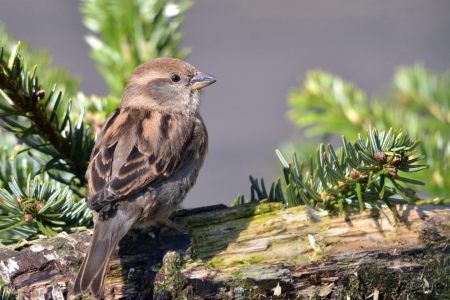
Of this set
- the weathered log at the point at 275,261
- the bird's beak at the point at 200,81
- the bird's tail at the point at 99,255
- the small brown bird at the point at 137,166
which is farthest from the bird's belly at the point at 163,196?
the bird's beak at the point at 200,81

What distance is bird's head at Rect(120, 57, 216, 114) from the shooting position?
3.22m

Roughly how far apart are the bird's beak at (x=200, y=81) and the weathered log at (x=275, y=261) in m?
1.61

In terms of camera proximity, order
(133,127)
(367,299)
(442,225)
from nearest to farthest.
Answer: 1. (367,299)
2. (442,225)
3. (133,127)

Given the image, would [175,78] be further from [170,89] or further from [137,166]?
[137,166]

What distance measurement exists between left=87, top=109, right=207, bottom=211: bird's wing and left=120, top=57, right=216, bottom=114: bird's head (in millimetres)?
265

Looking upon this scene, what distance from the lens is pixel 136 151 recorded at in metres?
2.58

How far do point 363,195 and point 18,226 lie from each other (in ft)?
4.53

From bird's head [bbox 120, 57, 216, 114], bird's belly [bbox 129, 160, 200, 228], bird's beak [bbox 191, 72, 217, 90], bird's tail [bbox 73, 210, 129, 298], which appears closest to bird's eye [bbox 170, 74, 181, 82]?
bird's head [bbox 120, 57, 216, 114]

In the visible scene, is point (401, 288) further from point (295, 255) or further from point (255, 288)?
point (255, 288)

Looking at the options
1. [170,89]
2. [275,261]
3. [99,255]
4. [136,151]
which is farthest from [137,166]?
[170,89]

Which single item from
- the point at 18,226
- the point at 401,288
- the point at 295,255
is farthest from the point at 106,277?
the point at 401,288

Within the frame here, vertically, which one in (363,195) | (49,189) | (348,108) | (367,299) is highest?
(348,108)

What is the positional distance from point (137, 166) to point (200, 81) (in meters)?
1.20

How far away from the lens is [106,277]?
187cm
